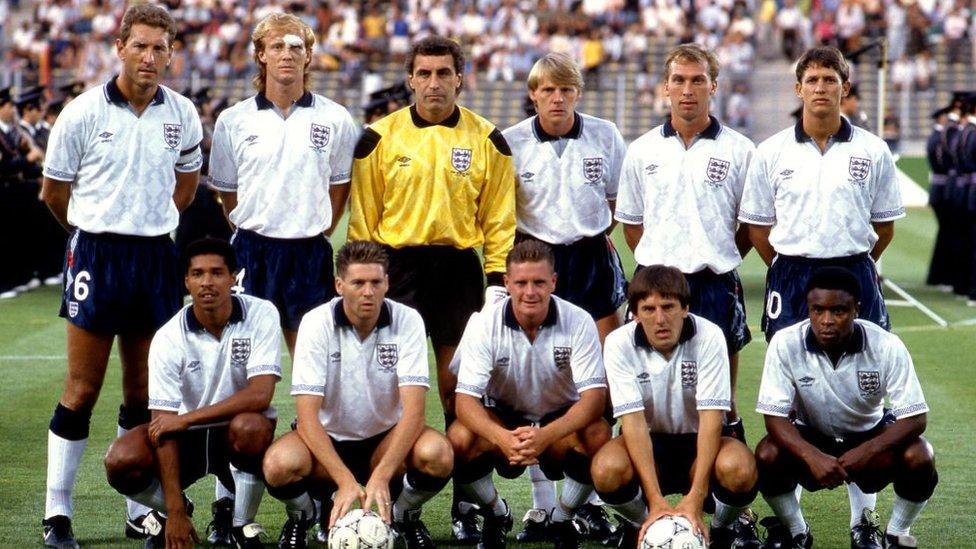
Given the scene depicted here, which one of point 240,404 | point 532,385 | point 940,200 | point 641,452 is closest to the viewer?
point 641,452

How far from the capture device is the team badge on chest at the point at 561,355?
6957 mm

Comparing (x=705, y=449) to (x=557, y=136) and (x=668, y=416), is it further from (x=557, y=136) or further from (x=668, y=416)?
(x=557, y=136)

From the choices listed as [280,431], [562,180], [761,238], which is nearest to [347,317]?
[562,180]

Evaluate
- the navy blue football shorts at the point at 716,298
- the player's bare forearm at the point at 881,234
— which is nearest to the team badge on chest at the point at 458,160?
the navy blue football shorts at the point at 716,298

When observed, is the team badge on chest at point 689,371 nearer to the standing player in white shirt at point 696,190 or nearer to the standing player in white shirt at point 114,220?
the standing player in white shirt at point 696,190

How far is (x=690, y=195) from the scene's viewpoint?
735cm

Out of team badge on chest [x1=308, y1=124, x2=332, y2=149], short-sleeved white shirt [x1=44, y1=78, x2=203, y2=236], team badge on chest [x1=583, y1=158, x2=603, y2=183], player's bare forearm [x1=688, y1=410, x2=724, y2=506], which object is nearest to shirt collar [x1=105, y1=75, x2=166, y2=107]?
short-sleeved white shirt [x1=44, y1=78, x2=203, y2=236]

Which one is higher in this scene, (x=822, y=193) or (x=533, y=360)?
(x=822, y=193)

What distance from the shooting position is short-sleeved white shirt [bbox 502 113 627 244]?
24.9 ft

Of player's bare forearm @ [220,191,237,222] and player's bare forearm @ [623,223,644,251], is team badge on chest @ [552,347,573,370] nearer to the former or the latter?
player's bare forearm @ [623,223,644,251]

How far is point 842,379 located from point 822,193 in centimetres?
92

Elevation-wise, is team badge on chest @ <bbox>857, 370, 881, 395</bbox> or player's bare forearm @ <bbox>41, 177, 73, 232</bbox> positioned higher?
player's bare forearm @ <bbox>41, 177, 73, 232</bbox>

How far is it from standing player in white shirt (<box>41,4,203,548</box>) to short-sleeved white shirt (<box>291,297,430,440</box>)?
2.40 ft

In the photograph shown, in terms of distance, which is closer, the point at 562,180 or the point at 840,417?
the point at 840,417
